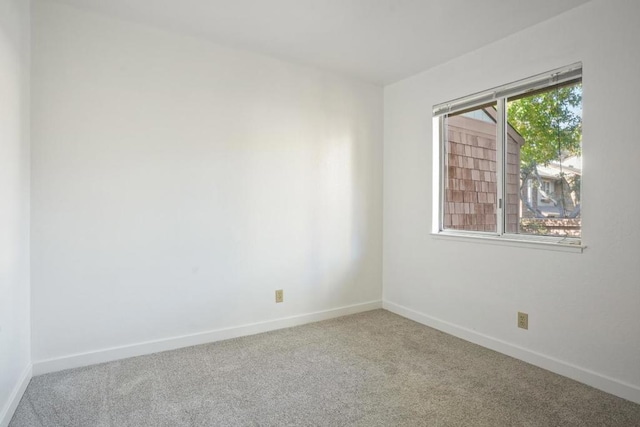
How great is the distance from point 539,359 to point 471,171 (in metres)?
1.57

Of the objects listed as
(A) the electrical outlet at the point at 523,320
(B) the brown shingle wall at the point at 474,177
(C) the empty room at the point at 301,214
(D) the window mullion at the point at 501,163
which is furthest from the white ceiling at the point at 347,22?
(A) the electrical outlet at the point at 523,320

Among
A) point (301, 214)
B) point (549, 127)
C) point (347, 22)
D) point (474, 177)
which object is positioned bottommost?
point (301, 214)

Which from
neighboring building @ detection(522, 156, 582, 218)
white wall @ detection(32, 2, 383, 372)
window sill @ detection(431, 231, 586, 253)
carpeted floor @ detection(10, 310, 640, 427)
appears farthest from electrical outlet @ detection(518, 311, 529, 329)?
white wall @ detection(32, 2, 383, 372)

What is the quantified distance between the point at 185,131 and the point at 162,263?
1.03 meters

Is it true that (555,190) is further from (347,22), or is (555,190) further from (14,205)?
(14,205)

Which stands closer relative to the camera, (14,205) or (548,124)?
(14,205)

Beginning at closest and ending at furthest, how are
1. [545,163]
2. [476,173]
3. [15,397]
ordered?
1. [15,397]
2. [545,163]
3. [476,173]

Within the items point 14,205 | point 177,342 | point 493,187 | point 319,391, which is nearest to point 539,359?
point 493,187

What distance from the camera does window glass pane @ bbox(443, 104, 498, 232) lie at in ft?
9.88

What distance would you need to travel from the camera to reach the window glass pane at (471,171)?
301 centimetres

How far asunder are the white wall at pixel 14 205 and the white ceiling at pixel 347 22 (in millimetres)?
580

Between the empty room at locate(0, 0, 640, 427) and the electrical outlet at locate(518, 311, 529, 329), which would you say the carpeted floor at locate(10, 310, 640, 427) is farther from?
the electrical outlet at locate(518, 311, 529, 329)

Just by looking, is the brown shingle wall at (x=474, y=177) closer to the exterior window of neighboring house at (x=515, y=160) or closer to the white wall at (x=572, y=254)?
the exterior window of neighboring house at (x=515, y=160)

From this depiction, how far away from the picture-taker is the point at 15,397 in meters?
1.95
